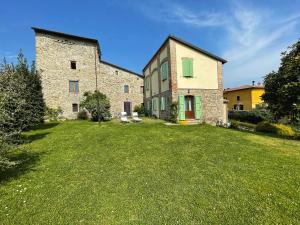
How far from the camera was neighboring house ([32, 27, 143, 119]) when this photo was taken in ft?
68.8

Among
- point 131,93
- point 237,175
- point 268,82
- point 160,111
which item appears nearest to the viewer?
point 237,175

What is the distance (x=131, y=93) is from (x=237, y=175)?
22.1 m

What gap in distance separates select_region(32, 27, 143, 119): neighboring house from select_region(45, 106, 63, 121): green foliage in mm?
530

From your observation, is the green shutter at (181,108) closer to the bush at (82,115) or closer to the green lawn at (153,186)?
the green lawn at (153,186)

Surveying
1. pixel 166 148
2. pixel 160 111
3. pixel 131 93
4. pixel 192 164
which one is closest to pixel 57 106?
pixel 131 93

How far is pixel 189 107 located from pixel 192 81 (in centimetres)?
225

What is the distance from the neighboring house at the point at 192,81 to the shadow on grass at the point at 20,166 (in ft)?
35.2

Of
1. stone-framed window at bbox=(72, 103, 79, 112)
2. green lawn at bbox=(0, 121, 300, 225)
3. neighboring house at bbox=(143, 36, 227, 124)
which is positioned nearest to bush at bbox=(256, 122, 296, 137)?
neighboring house at bbox=(143, 36, 227, 124)

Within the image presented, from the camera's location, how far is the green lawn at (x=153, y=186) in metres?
3.23

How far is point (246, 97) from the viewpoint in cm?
3005

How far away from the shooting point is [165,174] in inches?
190

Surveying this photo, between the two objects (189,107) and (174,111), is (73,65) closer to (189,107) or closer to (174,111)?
(174,111)

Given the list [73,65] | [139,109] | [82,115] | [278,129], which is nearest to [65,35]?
[73,65]

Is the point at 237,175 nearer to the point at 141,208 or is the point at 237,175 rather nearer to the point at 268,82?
the point at 141,208
